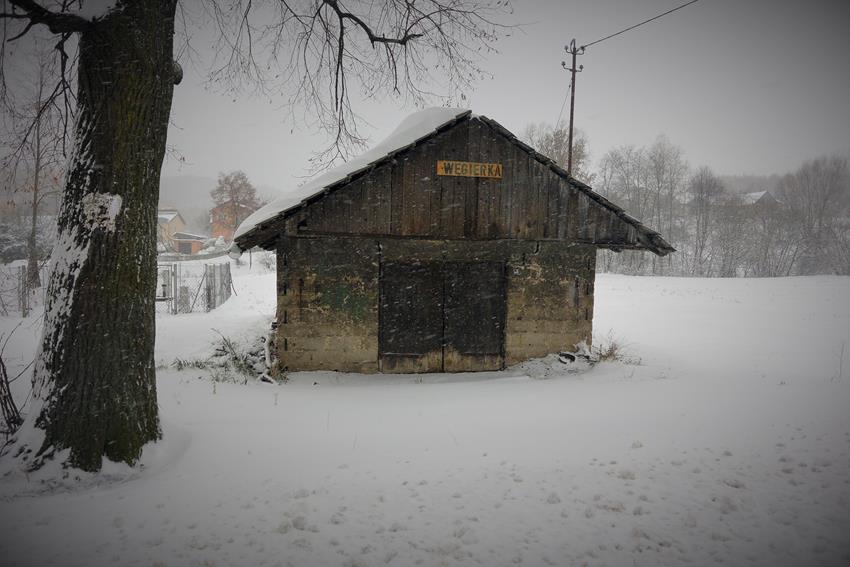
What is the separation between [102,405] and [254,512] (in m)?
1.88

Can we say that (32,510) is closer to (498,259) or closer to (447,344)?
(447,344)

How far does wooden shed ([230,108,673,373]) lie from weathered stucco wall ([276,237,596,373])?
0.07 feet

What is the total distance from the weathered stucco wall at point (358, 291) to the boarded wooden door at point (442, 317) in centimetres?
19

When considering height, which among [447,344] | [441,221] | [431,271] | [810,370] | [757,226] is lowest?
[810,370]

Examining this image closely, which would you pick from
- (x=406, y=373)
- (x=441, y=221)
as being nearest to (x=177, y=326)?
(x=406, y=373)

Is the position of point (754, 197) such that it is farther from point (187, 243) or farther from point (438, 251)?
point (187, 243)

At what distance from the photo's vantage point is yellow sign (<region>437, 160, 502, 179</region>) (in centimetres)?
816

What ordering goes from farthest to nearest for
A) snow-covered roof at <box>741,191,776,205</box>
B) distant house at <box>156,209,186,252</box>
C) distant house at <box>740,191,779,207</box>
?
distant house at <box>156,209,186,252</box>
snow-covered roof at <box>741,191,776,205</box>
distant house at <box>740,191,779,207</box>

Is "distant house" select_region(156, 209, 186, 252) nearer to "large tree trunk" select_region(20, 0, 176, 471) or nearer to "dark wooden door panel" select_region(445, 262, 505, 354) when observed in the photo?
"dark wooden door panel" select_region(445, 262, 505, 354)

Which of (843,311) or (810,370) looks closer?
(810,370)

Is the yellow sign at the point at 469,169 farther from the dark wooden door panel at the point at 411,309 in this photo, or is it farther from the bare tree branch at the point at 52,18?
the bare tree branch at the point at 52,18

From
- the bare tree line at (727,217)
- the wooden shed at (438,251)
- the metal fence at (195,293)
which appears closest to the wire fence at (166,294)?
the metal fence at (195,293)

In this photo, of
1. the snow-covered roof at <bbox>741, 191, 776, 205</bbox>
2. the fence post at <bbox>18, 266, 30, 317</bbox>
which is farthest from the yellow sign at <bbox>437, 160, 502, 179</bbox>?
the snow-covered roof at <bbox>741, 191, 776, 205</bbox>

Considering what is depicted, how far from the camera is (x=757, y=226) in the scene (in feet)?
136
